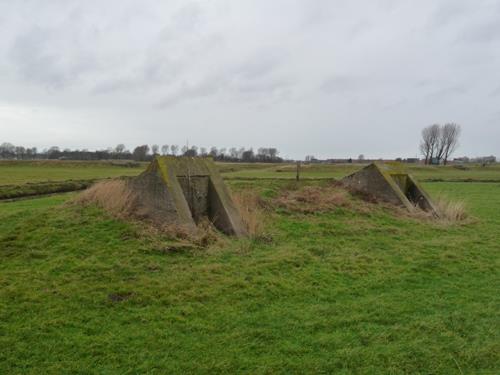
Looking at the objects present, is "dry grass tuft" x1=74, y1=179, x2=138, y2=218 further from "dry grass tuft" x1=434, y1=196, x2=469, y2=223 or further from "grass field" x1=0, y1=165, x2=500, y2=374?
"dry grass tuft" x1=434, y1=196, x2=469, y2=223

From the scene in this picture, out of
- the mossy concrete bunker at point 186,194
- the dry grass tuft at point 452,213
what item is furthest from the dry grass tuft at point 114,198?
the dry grass tuft at point 452,213

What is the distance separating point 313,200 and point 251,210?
3091 millimetres

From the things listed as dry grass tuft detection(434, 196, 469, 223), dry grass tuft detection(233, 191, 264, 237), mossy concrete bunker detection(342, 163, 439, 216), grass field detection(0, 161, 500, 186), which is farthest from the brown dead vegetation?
grass field detection(0, 161, 500, 186)

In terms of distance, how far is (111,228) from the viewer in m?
8.71

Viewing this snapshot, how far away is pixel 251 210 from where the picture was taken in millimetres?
11758

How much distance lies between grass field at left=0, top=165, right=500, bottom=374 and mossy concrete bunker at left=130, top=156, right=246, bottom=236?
2.83ft

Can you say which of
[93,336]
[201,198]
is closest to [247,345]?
[93,336]

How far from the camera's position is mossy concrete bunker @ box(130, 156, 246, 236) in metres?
9.43

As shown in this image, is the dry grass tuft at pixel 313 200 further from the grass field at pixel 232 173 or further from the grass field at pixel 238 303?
the grass field at pixel 232 173

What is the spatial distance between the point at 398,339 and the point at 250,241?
16.2ft

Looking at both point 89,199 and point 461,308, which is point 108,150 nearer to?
point 89,199

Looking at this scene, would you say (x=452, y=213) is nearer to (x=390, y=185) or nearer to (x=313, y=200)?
(x=390, y=185)

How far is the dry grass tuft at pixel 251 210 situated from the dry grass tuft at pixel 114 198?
2959mm

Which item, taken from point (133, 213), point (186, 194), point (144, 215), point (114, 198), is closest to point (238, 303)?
point (144, 215)
